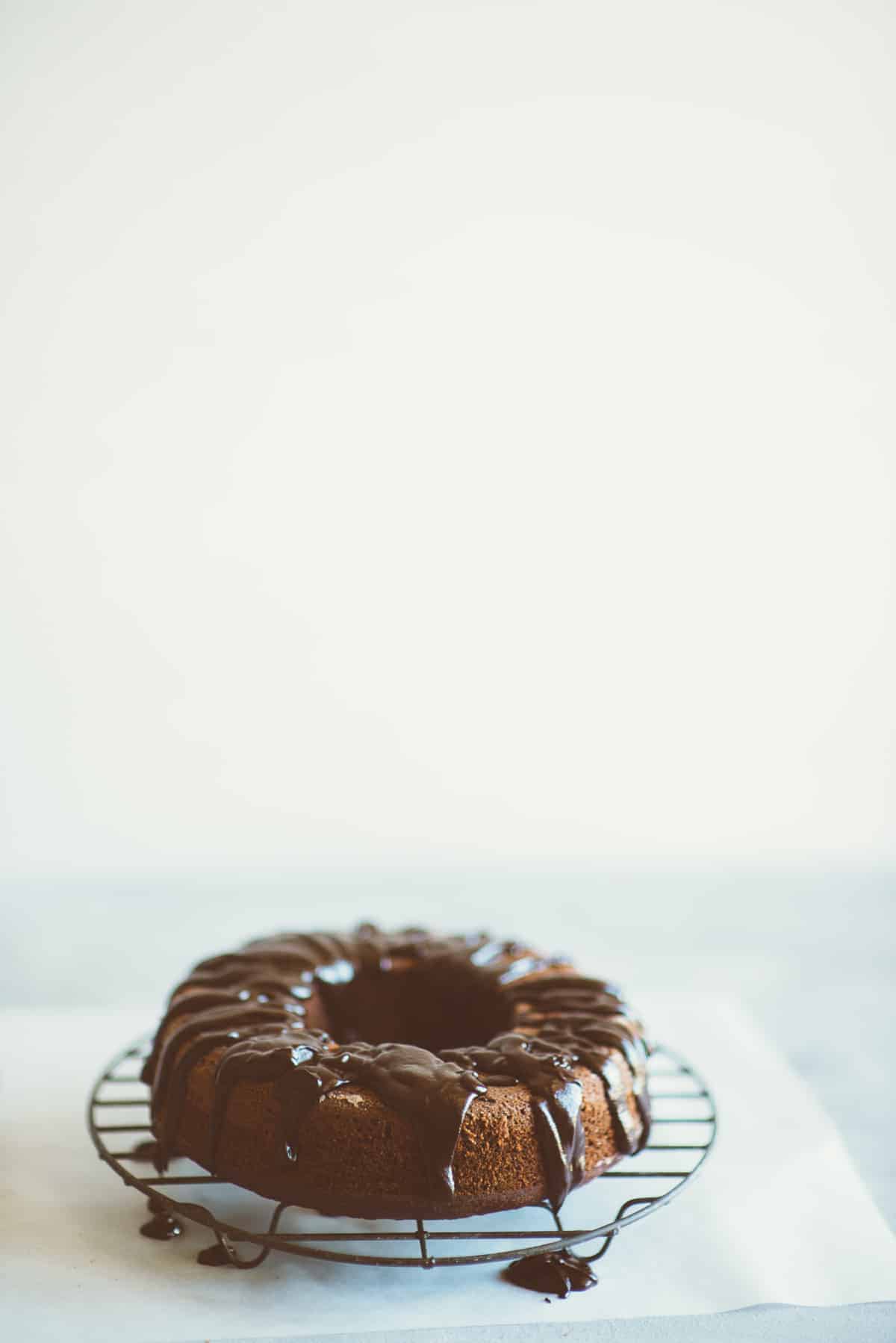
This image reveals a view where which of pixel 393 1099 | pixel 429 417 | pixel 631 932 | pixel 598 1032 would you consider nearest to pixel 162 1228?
pixel 393 1099

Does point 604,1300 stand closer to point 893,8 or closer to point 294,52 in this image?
point 294,52

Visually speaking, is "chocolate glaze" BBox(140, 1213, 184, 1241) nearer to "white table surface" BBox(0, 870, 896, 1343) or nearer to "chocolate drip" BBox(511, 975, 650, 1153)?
"chocolate drip" BBox(511, 975, 650, 1153)

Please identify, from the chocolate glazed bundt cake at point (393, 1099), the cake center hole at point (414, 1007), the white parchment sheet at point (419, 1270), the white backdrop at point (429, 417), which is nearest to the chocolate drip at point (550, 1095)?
the chocolate glazed bundt cake at point (393, 1099)

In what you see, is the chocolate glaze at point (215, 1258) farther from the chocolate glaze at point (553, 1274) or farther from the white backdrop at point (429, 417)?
the white backdrop at point (429, 417)

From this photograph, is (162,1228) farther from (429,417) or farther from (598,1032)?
(429,417)

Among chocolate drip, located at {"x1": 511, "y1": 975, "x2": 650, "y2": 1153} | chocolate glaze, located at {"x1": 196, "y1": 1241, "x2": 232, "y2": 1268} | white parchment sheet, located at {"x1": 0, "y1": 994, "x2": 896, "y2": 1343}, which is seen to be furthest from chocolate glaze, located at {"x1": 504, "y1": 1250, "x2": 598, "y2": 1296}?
chocolate glaze, located at {"x1": 196, "y1": 1241, "x2": 232, "y2": 1268}

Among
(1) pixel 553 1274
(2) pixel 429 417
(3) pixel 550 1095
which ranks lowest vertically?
(1) pixel 553 1274

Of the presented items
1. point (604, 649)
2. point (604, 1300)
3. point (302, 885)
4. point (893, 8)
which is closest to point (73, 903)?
point (302, 885)
